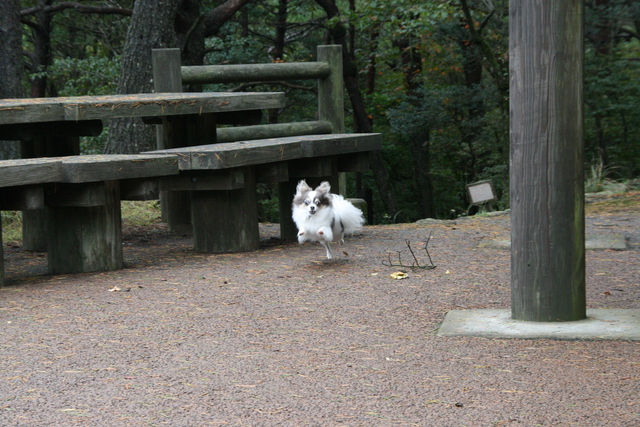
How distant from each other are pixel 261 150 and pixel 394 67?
1552 cm

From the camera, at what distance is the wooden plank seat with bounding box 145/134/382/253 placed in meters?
6.50

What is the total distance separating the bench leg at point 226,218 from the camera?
697 cm

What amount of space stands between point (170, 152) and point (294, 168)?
171 centimetres

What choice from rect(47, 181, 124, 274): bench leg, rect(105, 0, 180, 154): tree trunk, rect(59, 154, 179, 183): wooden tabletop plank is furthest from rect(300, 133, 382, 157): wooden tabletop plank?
rect(105, 0, 180, 154): tree trunk

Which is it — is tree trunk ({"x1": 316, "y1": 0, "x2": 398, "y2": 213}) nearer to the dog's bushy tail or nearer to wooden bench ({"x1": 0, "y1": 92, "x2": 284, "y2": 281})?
the dog's bushy tail

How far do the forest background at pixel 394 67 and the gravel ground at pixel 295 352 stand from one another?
555 cm

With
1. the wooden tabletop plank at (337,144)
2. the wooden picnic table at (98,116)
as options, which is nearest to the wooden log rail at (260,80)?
the wooden picnic table at (98,116)

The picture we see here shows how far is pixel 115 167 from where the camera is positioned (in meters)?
5.84

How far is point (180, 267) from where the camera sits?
21.0 feet

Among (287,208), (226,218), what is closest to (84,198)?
(226,218)

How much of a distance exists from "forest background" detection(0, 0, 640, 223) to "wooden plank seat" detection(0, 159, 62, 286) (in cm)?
492

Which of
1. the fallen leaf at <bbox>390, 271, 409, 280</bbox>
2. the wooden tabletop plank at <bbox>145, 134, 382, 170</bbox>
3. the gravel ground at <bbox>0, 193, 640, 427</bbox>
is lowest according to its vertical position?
the gravel ground at <bbox>0, 193, 640, 427</bbox>

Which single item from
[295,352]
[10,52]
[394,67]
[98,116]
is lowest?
[295,352]

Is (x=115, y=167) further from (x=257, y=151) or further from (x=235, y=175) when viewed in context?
(x=257, y=151)
